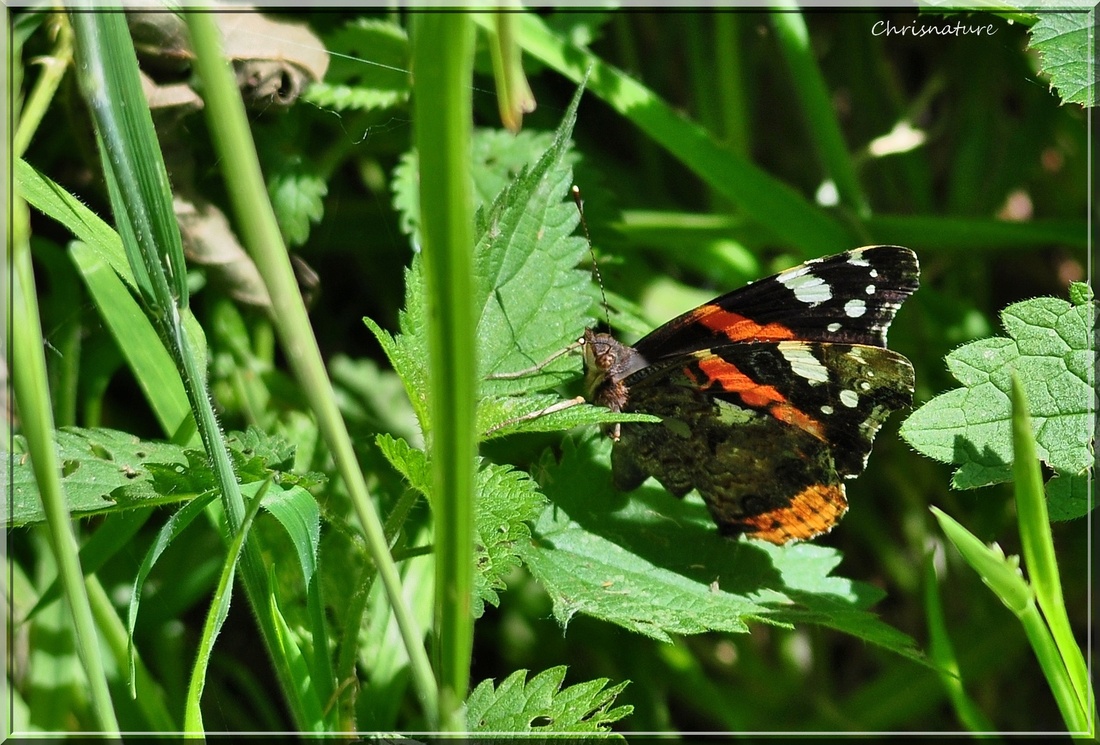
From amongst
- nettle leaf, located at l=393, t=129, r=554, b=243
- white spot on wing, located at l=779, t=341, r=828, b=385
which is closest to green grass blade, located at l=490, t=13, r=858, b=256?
nettle leaf, located at l=393, t=129, r=554, b=243

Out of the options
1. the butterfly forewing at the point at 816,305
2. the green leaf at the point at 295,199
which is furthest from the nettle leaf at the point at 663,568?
the green leaf at the point at 295,199

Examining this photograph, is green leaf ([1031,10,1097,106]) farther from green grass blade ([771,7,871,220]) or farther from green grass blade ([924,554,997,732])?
green grass blade ([924,554,997,732])

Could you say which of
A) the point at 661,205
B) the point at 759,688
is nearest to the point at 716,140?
the point at 661,205

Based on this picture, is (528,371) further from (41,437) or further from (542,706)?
(41,437)

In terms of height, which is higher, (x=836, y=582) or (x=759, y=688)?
(x=836, y=582)

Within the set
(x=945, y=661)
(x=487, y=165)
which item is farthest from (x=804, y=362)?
(x=487, y=165)

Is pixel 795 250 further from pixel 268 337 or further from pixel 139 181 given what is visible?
pixel 139 181
